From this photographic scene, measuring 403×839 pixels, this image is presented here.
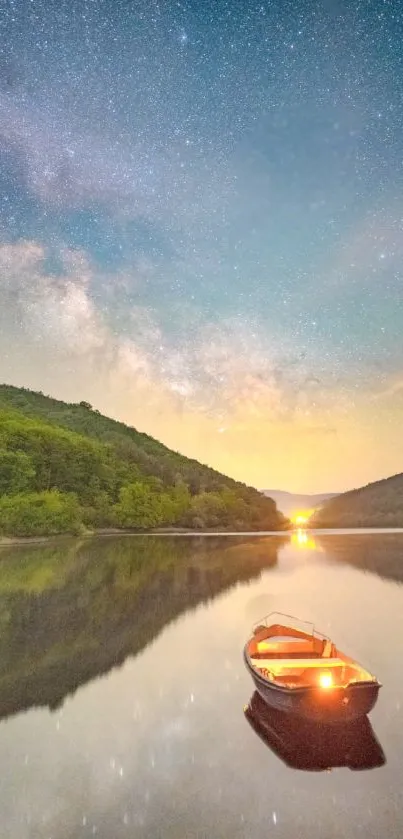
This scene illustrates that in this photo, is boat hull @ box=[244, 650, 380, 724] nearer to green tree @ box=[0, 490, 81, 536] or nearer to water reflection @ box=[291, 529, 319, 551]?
green tree @ box=[0, 490, 81, 536]

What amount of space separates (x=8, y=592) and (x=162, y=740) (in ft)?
74.3

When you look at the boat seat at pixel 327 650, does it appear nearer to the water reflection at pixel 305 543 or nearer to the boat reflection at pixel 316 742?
the boat reflection at pixel 316 742

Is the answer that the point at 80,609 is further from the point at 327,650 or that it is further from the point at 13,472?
the point at 13,472

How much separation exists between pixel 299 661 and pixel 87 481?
102571mm

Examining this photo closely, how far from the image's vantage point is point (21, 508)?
7738 centimetres

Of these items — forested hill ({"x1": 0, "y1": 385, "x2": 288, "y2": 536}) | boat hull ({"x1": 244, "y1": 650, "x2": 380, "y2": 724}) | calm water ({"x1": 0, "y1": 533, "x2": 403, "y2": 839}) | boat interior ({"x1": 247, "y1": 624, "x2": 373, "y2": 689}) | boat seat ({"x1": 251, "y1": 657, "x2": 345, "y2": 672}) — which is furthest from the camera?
forested hill ({"x1": 0, "y1": 385, "x2": 288, "y2": 536})

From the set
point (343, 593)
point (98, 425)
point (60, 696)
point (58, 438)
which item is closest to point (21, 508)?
point (58, 438)

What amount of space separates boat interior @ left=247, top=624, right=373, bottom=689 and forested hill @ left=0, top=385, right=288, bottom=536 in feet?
214

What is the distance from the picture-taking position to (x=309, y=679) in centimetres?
1348

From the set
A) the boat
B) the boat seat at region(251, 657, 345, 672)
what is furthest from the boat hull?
the boat seat at region(251, 657, 345, 672)

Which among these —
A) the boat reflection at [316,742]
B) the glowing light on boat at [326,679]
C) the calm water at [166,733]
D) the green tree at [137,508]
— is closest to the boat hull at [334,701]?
the boat reflection at [316,742]

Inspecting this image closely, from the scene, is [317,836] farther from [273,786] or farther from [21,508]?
[21,508]

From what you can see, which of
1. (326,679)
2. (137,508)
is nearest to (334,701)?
(326,679)

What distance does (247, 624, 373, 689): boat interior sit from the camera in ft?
41.4
